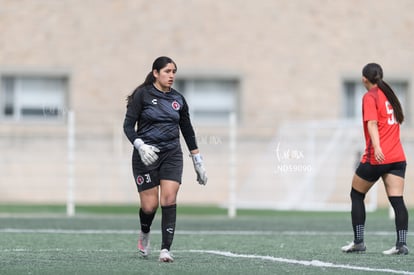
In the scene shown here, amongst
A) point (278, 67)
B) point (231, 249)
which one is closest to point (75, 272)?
point (231, 249)

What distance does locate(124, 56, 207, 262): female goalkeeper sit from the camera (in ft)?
36.2

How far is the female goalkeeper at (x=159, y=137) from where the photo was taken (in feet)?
36.2

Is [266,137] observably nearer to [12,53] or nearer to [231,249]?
[12,53]

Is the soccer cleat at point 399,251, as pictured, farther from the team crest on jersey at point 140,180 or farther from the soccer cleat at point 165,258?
the team crest on jersey at point 140,180

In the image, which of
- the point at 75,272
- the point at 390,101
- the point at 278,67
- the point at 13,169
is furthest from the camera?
the point at 278,67

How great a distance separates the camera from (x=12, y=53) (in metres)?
30.5

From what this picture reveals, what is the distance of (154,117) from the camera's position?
437 inches

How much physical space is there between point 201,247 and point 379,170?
7.61 feet

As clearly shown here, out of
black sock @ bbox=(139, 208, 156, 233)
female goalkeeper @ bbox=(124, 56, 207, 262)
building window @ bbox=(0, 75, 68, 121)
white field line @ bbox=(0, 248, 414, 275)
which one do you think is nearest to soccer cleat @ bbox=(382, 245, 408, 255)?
white field line @ bbox=(0, 248, 414, 275)

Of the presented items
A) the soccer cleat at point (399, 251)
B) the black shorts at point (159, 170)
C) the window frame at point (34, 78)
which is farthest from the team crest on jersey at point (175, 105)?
the window frame at point (34, 78)

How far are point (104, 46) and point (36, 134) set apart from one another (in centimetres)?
296

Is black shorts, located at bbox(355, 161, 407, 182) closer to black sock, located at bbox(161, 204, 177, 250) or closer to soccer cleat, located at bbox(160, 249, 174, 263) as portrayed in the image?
black sock, located at bbox(161, 204, 177, 250)

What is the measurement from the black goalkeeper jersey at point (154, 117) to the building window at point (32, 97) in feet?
65.7

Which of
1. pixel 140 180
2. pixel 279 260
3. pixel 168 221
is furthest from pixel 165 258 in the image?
pixel 279 260
